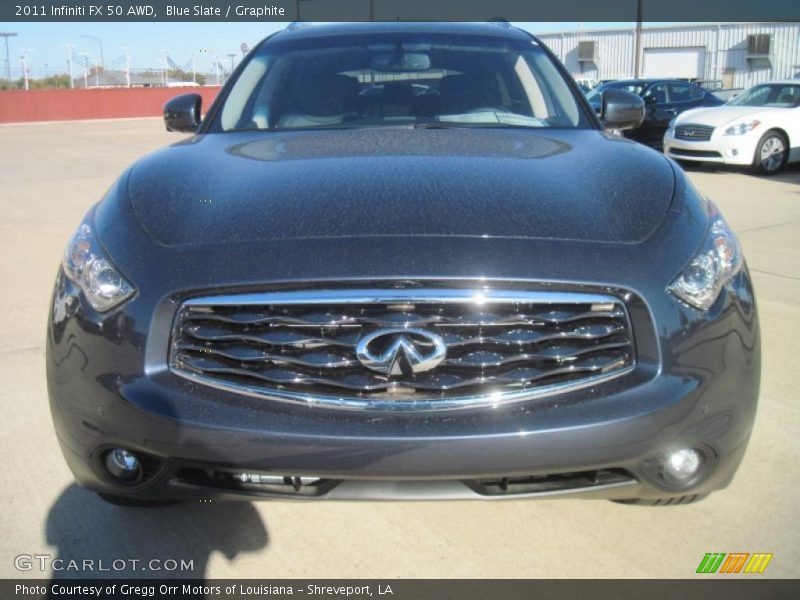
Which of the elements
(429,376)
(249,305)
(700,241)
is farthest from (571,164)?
(249,305)

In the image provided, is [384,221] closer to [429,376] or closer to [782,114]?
[429,376]

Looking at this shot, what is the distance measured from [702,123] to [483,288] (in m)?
11.5

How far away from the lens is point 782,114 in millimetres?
12086

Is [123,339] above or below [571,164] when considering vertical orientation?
below

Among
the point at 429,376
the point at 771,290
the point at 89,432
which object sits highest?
the point at 429,376

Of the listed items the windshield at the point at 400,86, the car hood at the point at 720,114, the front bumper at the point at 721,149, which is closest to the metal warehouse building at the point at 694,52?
the car hood at the point at 720,114

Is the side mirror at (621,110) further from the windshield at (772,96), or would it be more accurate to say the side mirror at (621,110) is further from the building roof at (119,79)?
the building roof at (119,79)

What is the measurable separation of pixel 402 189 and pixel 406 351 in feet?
1.86

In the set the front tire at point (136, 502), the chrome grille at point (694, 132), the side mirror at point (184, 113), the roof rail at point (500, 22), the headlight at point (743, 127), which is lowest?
the front tire at point (136, 502)

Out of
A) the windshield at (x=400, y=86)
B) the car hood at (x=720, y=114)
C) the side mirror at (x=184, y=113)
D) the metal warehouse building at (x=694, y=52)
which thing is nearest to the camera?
the windshield at (x=400, y=86)

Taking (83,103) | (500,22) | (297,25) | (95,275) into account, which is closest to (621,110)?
(500,22)

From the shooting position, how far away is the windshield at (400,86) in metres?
3.46
